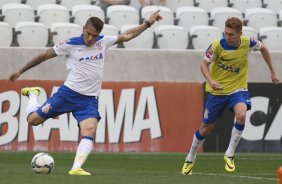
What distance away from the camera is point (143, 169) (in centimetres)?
1560

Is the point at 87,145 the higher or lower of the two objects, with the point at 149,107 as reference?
higher

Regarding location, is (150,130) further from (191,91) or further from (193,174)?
(193,174)

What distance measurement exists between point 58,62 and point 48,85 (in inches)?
29.0

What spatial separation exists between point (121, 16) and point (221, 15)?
2.57 m

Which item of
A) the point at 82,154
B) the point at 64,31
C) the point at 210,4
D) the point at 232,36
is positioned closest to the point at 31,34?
the point at 64,31

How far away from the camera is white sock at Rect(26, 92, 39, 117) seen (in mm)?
14276

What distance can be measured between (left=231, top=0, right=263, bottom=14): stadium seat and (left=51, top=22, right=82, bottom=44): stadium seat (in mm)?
5142

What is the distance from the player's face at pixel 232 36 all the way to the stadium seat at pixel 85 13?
8.53 metres

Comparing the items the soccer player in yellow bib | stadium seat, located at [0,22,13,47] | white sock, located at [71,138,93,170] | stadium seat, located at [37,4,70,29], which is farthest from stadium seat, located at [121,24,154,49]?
white sock, located at [71,138,93,170]

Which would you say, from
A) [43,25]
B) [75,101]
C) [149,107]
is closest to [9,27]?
[43,25]

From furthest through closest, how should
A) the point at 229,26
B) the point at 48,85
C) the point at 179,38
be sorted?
the point at 179,38, the point at 48,85, the point at 229,26

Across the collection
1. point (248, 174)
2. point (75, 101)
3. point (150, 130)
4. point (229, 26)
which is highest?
point (229, 26)

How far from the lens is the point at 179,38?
74.2 feet

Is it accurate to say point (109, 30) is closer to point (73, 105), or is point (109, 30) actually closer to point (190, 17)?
point (190, 17)
